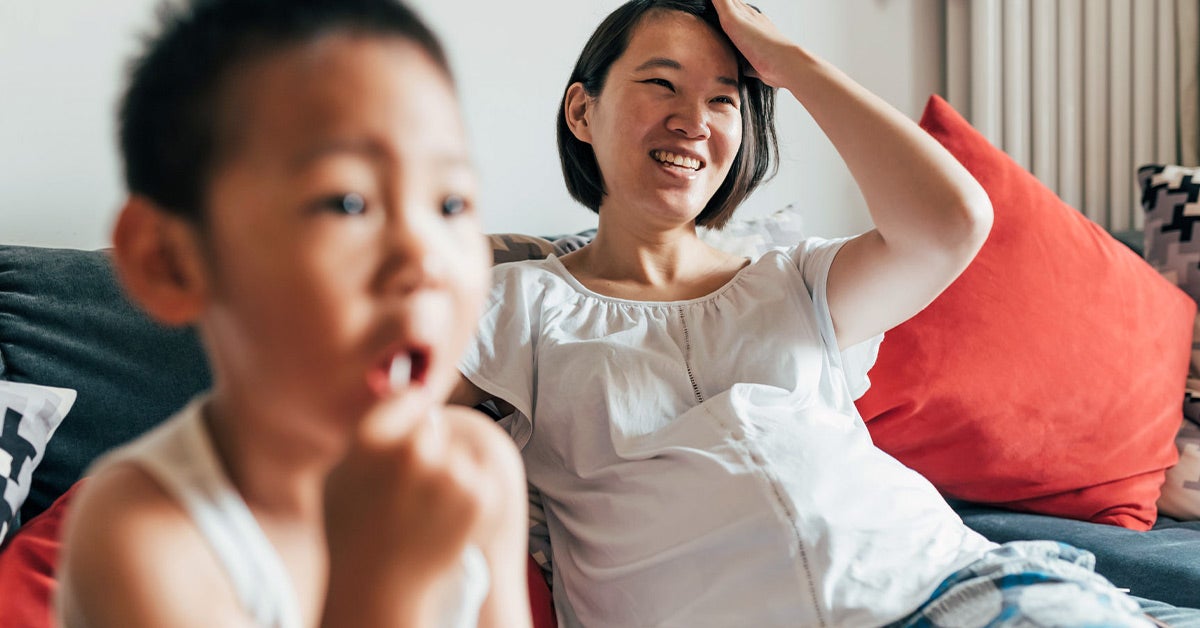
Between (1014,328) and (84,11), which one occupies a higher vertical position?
(84,11)

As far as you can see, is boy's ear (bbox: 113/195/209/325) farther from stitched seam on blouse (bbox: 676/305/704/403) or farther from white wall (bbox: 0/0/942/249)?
stitched seam on blouse (bbox: 676/305/704/403)

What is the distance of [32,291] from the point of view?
111cm

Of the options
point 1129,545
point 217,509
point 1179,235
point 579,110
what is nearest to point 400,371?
point 217,509

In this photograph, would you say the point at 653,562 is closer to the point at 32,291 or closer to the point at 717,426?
the point at 717,426

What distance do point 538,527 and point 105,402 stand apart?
0.50 metres

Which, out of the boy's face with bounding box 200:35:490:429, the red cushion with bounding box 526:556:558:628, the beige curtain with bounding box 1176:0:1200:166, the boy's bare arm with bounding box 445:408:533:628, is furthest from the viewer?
the beige curtain with bounding box 1176:0:1200:166

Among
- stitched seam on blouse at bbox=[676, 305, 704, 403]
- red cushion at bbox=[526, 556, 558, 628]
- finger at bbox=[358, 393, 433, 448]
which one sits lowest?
red cushion at bbox=[526, 556, 558, 628]

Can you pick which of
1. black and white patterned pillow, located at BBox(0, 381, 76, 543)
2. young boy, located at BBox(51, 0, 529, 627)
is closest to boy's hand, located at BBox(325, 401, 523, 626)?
young boy, located at BBox(51, 0, 529, 627)

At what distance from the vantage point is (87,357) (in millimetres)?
1094

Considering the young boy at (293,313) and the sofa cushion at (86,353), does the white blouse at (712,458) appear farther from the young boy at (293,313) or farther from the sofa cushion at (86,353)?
the young boy at (293,313)

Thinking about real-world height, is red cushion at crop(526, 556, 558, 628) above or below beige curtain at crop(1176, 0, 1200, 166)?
below

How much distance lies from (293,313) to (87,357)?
3.06ft

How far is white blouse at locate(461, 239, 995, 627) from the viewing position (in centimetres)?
91

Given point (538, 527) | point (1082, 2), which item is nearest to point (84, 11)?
point (538, 527)
